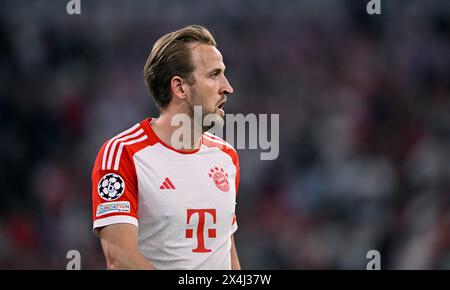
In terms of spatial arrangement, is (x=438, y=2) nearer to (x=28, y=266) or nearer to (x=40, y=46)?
(x=40, y=46)

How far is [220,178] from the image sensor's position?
3.83 m

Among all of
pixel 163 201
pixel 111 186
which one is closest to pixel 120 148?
pixel 111 186

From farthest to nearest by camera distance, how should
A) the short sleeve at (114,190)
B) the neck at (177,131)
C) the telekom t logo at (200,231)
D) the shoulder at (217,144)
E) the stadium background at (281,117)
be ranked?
1. the stadium background at (281,117)
2. the shoulder at (217,144)
3. the neck at (177,131)
4. the telekom t logo at (200,231)
5. the short sleeve at (114,190)

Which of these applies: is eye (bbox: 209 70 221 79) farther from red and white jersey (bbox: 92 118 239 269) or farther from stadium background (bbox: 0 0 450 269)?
stadium background (bbox: 0 0 450 269)

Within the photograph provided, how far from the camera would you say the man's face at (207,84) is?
12.6ft

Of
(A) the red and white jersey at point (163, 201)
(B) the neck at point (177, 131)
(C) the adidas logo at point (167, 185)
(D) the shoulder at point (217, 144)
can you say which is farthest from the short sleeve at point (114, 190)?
(D) the shoulder at point (217, 144)

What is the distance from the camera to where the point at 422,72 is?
849cm

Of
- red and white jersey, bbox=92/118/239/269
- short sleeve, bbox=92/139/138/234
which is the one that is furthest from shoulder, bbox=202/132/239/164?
short sleeve, bbox=92/139/138/234

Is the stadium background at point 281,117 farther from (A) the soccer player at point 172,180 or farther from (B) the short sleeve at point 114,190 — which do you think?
(B) the short sleeve at point 114,190

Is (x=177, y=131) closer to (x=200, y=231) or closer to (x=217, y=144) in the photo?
(x=217, y=144)

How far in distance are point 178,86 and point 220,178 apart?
522 millimetres

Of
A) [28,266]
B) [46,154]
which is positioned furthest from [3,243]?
[46,154]

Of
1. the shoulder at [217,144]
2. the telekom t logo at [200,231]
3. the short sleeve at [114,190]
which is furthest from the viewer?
the shoulder at [217,144]

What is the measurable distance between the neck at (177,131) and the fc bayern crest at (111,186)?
0.38 metres
